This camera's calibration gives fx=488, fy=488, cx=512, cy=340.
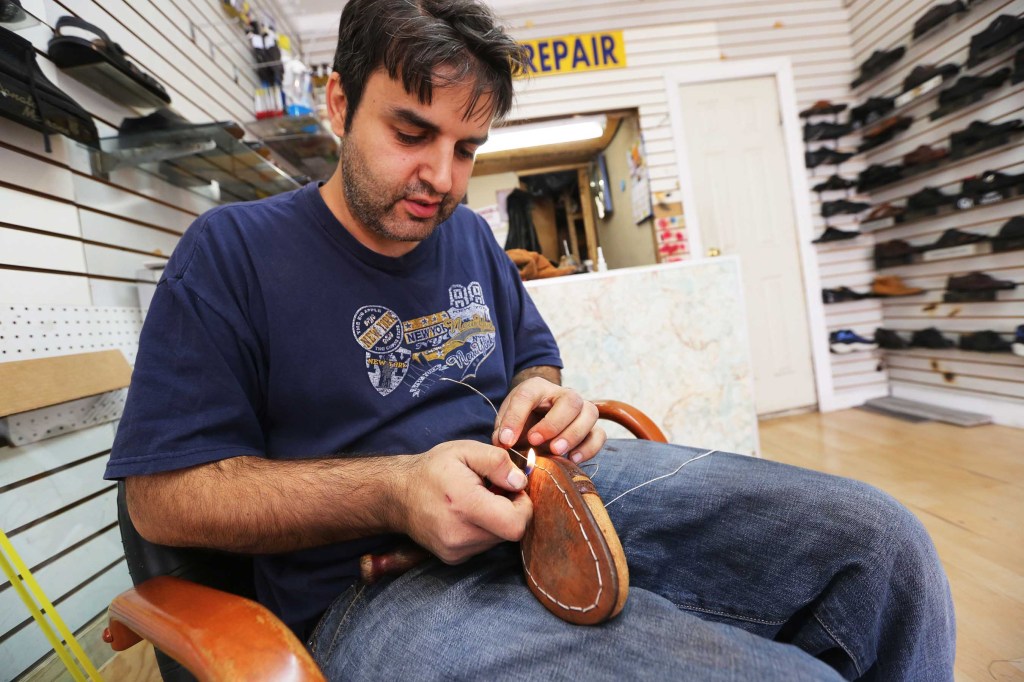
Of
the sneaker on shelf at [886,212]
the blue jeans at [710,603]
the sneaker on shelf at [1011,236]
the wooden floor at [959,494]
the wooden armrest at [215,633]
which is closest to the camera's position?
the wooden armrest at [215,633]

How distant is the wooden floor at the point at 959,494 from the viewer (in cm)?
156

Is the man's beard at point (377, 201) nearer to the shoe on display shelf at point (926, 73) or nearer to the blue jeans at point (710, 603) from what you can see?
the blue jeans at point (710, 603)

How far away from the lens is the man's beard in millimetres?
995

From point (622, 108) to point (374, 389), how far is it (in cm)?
451

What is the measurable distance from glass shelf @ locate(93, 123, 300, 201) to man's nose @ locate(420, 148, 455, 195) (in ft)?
5.10

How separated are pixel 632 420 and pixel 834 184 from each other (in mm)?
4614

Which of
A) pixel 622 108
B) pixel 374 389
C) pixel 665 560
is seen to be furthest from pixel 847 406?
pixel 374 389

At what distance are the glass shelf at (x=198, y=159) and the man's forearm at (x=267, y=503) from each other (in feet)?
5.68

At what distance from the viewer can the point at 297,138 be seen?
3426mm

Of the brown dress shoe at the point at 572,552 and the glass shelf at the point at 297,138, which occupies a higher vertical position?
the glass shelf at the point at 297,138

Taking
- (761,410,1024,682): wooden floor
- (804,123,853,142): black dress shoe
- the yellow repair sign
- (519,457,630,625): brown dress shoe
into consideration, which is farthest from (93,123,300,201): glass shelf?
(804,123,853,142): black dress shoe

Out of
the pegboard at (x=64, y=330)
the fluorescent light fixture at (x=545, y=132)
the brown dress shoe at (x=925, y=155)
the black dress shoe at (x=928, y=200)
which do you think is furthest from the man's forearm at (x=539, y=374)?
the brown dress shoe at (x=925, y=155)

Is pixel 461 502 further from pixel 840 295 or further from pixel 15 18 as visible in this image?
pixel 840 295

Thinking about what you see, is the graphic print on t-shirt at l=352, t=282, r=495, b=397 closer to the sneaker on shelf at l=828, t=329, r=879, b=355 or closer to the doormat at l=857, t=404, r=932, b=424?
the doormat at l=857, t=404, r=932, b=424
